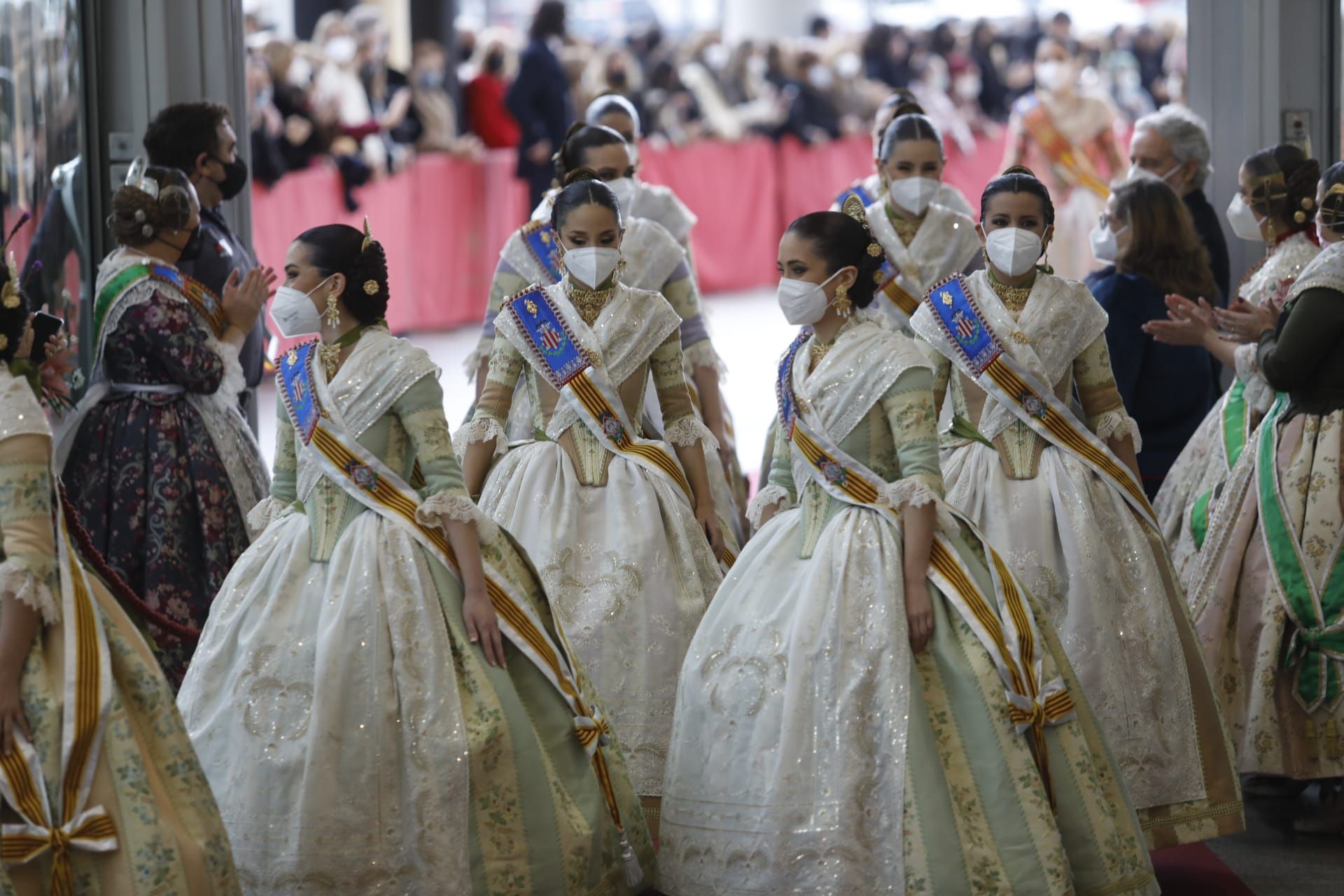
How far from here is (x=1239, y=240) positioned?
6664mm

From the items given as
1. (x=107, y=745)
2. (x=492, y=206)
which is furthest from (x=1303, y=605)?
(x=492, y=206)

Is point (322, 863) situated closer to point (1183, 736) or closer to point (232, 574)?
point (232, 574)

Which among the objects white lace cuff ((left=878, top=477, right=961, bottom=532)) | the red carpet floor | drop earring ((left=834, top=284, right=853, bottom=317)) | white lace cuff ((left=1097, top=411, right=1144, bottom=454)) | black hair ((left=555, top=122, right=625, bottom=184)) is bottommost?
the red carpet floor

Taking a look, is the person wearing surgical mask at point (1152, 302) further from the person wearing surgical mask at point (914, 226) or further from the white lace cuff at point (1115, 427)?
the white lace cuff at point (1115, 427)

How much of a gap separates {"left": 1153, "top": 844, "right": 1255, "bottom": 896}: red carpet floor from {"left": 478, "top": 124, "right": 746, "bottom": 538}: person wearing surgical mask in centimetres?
155

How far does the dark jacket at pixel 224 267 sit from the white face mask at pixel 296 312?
1.74 m

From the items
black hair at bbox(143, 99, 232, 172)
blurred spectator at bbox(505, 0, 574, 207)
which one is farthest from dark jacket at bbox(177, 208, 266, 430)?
blurred spectator at bbox(505, 0, 574, 207)

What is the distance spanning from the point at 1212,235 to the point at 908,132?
1.07 m

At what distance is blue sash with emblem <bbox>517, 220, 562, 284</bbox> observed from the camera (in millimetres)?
5230

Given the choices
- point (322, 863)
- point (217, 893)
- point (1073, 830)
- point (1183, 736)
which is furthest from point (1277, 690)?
point (217, 893)

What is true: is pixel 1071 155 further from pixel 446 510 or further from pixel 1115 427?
pixel 446 510

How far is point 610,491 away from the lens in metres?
4.45

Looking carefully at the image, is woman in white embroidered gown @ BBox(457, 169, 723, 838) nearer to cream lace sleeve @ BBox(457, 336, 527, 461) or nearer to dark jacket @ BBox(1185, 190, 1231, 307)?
cream lace sleeve @ BBox(457, 336, 527, 461)

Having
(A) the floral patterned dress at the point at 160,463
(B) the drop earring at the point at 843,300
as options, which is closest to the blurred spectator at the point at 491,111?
(A) the floral patterned dress at the point at 160,463
